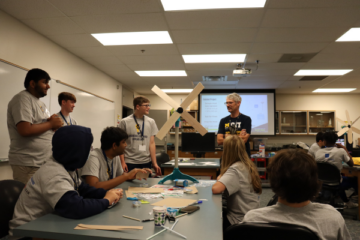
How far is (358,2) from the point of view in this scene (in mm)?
2805

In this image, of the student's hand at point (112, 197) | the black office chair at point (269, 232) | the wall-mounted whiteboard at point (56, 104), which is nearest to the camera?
the black office chair at point (269, 232)

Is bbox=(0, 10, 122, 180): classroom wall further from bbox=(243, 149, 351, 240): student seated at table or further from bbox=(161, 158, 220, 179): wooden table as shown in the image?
bbox=(243, 149, 351, 240): student seated at table

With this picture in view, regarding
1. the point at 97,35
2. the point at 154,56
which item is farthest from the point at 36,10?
the point at 154,56

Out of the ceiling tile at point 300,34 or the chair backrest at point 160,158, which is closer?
the ceiling tile at point 300,34

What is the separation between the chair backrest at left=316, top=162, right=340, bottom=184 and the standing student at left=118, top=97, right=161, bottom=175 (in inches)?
94.5

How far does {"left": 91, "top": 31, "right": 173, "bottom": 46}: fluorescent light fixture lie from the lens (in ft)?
12.4

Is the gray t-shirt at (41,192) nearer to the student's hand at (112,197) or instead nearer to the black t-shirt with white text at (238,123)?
the student's hand at (112,197)

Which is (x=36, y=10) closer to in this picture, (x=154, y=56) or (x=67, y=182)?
(x=154, y=56)

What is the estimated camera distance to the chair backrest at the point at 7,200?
130cm

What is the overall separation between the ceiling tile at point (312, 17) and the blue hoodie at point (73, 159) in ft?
8.80

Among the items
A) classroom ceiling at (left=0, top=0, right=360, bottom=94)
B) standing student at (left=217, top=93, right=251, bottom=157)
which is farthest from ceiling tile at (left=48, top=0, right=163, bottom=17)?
standing student at (left=217, top=93, right=251, bottom=157)

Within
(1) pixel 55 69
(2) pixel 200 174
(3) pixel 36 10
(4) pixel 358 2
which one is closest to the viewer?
(4) pixel 358 2

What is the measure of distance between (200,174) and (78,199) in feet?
8.67

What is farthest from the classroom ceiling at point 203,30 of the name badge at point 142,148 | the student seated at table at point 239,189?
the student seated at table at point 239,189
